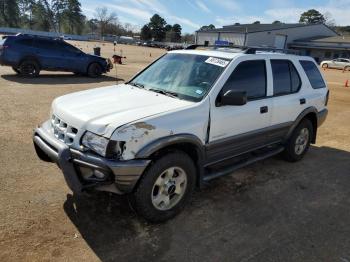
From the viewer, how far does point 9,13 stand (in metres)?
98.5

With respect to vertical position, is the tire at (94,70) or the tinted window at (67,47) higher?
the tinted window at (67,47)

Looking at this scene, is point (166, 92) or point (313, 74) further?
point (313, 74)

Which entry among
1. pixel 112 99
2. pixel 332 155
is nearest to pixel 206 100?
pixel 112 99

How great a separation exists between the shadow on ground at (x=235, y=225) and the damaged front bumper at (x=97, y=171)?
1.77 feet

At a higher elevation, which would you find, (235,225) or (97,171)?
(97,171)

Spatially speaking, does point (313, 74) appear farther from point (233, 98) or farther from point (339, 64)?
point (339, 64)

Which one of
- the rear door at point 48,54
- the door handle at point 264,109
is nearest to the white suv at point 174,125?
the door handle at point 264,109

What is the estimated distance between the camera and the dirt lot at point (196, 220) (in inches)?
132

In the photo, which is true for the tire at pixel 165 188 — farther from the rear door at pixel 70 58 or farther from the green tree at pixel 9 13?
the green tree at pixel 9 13

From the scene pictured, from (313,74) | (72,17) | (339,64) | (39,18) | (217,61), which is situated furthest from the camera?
(72,17)

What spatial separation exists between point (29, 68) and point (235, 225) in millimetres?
12531

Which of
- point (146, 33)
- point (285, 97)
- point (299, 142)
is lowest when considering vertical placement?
point (299, 142)

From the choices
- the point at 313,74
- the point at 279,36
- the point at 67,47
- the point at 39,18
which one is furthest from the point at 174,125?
the point at 39,18

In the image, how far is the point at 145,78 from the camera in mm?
4934
